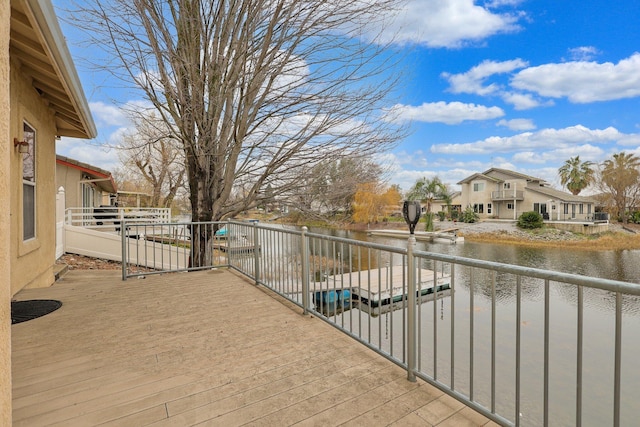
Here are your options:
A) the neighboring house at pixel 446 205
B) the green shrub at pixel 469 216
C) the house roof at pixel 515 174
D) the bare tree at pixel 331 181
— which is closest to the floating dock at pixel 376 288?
the bare tree at pixel 331 181

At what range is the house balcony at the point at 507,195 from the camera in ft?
105

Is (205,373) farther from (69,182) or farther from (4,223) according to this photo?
(69,182)

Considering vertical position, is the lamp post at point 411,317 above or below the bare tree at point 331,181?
below

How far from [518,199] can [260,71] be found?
34.1 metres

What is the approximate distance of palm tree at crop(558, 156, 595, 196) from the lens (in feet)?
118

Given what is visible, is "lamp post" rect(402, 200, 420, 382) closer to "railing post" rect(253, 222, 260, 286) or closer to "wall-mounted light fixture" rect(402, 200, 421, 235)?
"railing post" rect(253, 222, 260, 286)

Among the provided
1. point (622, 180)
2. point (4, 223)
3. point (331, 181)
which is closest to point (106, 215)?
point (331, 181)

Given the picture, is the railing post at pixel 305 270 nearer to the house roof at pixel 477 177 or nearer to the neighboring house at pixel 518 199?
the neighboring house at pixel 518 199

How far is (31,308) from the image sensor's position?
3.61 metres

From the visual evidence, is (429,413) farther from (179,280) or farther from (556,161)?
(556,161)

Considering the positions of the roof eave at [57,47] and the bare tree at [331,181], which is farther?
the bare tree at [331,181]

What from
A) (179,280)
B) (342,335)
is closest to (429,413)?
(342,335)

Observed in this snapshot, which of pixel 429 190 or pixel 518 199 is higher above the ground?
pixel 429 190

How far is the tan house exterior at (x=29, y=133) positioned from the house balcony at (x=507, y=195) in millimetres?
35399
